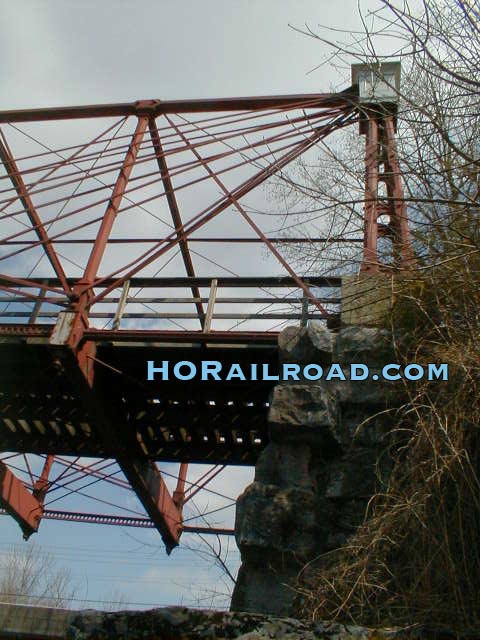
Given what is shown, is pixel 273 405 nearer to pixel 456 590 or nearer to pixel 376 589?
pixel 376 589

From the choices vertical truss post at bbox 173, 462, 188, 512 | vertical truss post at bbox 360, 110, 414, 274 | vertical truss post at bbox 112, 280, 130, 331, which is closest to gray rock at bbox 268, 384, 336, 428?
vertical truss post at bbox 360, 110, 414, 274

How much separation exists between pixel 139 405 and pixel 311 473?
13.6ft

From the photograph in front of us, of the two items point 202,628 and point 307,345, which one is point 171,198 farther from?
point 202,628

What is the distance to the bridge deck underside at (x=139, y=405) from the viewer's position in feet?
21.9

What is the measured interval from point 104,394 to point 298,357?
3549 millimetres

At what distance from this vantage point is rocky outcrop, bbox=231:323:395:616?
332 cm

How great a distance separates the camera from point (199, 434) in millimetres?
8211

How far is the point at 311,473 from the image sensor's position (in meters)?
3.65

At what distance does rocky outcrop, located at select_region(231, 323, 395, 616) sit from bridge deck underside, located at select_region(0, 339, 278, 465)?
8.33 ft

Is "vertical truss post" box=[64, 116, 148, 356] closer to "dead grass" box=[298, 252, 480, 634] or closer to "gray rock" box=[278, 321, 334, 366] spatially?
"gray rock" box=[278, 321, 334, 366]

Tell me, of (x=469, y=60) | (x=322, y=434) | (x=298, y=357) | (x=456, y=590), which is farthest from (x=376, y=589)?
(x=469, y=60)

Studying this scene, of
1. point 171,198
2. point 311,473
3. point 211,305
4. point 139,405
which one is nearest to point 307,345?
point 311,473

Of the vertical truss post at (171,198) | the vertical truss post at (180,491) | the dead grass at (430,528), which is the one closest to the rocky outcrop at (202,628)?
the dead grass at (430,528)

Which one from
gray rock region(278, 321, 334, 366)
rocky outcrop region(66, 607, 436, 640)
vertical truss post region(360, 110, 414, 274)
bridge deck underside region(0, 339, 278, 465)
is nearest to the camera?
rocky outcrop region(66, 607, 436, 640)
